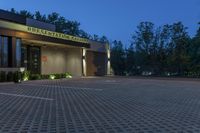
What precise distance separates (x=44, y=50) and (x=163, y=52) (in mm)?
17496

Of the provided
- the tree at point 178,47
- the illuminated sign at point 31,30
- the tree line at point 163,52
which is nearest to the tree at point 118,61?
the tree line at point 163,52

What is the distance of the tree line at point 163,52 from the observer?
143 feet

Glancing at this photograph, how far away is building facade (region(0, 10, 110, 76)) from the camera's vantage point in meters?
25.9

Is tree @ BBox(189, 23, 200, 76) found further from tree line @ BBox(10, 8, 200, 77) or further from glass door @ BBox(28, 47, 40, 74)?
glass door @ BBox(28, 47, 40, 74)

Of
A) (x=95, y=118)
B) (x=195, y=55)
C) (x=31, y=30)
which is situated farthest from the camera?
(x=195, y=55)

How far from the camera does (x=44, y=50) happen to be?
35.7m

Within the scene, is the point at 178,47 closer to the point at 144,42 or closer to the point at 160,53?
the point at 160,53

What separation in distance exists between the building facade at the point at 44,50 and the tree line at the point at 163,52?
543cm

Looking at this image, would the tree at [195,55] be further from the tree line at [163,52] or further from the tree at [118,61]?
the tree at [118,61]

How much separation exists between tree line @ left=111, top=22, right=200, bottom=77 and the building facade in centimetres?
543

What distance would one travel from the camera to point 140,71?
163ft

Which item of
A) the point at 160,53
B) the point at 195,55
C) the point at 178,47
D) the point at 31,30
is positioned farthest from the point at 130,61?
the point at 31,30

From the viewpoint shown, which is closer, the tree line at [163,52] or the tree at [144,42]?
the tree line at [163,52]

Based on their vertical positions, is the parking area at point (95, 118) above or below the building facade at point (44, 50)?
below
